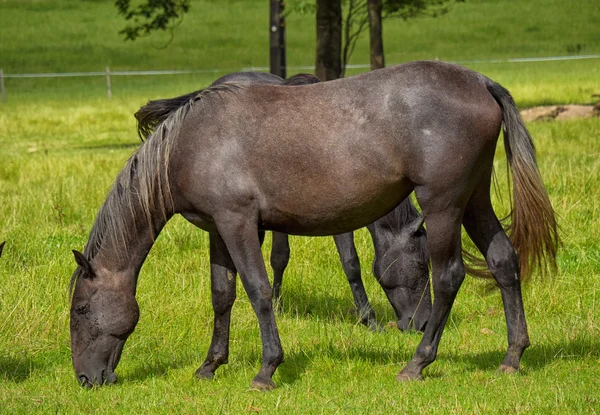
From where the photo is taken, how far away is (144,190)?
5180mm

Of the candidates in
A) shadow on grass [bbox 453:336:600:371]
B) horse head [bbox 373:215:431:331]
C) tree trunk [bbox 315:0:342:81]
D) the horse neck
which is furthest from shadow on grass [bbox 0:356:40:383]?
tree trunk [bbox 315:0:342:81]

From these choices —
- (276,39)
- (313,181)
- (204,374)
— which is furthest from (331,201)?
(276,39)

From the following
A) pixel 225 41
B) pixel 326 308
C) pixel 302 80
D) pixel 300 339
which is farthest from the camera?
pixel 225 41

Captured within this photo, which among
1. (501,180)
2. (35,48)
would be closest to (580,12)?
(35,48)

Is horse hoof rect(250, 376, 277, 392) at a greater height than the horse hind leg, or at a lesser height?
lesser

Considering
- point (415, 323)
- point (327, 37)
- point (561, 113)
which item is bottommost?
point (561, 113)

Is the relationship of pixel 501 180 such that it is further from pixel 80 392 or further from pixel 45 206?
pixel 80 392

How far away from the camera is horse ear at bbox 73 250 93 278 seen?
5.14 meters

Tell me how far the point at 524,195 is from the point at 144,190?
7.40 feet

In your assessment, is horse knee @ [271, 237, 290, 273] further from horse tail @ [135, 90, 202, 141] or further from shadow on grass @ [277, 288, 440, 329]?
horse tail @ [135, 90, 202, 141]

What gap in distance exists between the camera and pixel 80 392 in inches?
205

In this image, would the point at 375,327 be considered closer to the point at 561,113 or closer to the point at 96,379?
the point at 96,379

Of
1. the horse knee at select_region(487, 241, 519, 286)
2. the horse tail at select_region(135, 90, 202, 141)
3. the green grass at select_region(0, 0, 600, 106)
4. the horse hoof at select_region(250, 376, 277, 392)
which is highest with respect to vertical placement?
the horse tail at select_region(135, 90, 202, 141)

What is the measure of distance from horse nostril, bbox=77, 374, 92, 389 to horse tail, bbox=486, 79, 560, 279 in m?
2.72
